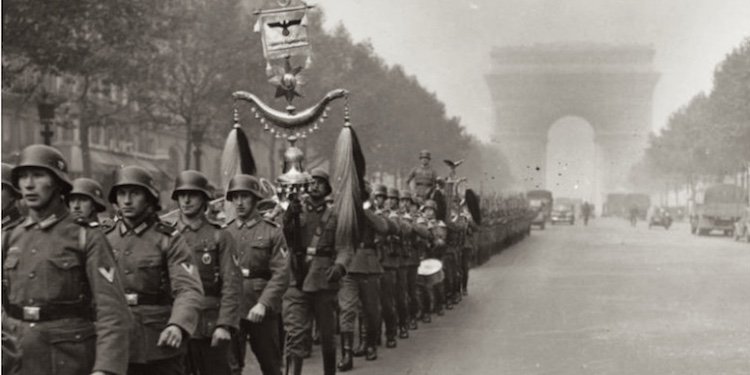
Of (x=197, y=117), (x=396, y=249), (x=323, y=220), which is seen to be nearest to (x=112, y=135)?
(x=197, y=117)

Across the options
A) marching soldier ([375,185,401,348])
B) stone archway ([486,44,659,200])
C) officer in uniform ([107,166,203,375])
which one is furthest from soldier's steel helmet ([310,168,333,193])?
stone archway ([486,44,659,200])

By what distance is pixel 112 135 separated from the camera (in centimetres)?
4625

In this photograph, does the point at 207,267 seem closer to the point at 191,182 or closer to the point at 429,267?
the point at 191,182

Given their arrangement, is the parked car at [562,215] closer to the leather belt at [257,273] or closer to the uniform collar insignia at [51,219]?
the leather belt at [257,273]

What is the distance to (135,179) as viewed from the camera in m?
5.95

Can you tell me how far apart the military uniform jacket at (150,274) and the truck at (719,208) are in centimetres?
4388

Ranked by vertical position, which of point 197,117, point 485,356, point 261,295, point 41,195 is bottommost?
point 485,356

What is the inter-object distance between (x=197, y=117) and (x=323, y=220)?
1110 inches

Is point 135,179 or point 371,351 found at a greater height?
point 135,179

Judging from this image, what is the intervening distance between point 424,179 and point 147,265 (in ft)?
39.6

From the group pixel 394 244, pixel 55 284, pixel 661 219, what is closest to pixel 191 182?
pixel 55 284

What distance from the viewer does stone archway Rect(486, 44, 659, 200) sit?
75625mm

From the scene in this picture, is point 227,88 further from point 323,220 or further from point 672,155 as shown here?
point 672,155

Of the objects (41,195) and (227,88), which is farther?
(227,88)
